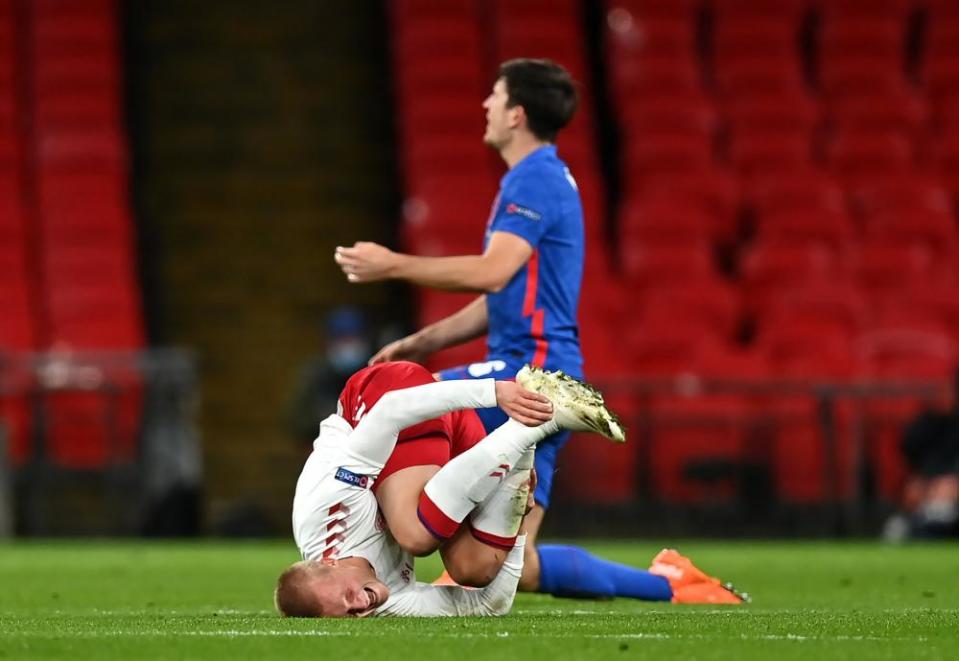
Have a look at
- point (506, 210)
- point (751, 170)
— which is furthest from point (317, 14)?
point (506, 210)

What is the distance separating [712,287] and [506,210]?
7906 mm

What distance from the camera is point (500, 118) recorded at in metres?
7.02

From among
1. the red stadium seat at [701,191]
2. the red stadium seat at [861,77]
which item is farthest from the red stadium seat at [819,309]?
the red stadium seat at [861,77]

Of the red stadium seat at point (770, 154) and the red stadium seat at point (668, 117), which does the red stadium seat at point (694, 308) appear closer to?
the red stadium seat at point (770, 154)

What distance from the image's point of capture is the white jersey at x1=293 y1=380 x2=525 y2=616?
611cm

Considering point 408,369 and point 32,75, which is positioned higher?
point 32,75

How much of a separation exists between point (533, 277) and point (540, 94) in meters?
0.66

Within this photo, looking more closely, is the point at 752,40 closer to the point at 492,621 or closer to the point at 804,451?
the point at 804,451

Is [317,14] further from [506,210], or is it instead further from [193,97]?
[506,210]

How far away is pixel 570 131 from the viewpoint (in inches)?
624

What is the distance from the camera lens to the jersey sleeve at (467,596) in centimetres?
632

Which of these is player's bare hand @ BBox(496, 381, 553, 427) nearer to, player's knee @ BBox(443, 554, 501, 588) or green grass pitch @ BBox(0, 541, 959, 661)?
player's knee @ BBox(443, 554, 501, 588)

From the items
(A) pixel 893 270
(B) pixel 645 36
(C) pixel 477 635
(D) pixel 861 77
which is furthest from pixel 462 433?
(D) pixel 861 77

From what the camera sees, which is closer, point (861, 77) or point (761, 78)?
point (761, 78)
